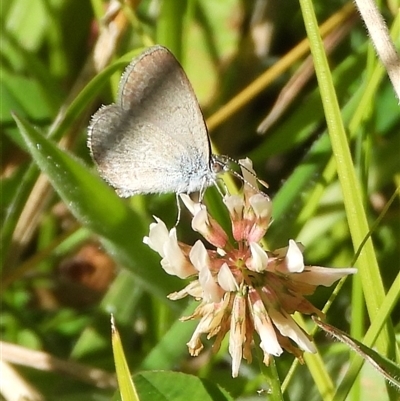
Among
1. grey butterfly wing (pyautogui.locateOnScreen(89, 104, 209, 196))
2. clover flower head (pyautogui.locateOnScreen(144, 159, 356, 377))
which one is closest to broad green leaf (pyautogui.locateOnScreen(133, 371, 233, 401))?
clover flower head (pyautogui.locateOnScreen(144, 159, 356, 377))

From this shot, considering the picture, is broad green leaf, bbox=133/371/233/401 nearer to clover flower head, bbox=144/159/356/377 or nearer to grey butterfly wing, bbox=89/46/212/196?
clover flower head, bbox=144/159/356/377

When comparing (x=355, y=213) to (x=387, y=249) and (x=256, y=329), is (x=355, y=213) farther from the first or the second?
(x=387, y=249)

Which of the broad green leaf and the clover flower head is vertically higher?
the clover flower head

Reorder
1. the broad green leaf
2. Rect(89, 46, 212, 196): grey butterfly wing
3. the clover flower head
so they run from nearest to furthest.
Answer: the clover flower head
the broad green leaf
Rect(89, 46, 212, 196): grey butterfly wing

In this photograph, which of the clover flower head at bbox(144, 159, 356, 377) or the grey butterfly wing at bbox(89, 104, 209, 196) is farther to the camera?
the grey butterfly wing at bbox(89, 104, 209, 196)

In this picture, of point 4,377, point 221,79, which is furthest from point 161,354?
point 221,79

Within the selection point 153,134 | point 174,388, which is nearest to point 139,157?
point 153,134

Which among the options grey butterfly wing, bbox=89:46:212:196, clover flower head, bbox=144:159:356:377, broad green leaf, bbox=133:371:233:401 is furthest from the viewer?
grey butterfly wing, bbox=89:46:212:196

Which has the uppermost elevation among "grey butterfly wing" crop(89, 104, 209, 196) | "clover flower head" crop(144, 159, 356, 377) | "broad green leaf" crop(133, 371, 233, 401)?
"grey butterfly wing" crop(89, 104, 209, 196)

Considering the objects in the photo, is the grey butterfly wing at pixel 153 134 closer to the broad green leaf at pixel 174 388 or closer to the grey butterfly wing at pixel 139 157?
the grey butterfly wing at pixel 139 157
